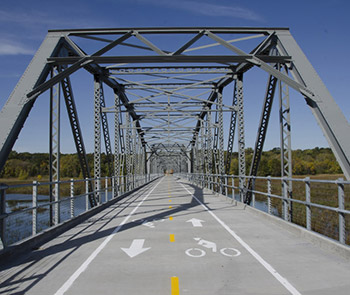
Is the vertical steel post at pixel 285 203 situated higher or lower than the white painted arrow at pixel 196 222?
higher

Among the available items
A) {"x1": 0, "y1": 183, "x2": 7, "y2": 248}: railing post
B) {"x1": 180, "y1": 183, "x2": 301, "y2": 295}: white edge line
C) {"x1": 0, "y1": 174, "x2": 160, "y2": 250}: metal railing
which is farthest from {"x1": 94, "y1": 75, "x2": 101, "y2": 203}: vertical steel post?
{"x1": 0, "y1": 183, "x2": 7, "y2": 248}: railing post

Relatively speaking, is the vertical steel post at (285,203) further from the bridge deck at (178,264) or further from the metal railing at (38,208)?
the metal railing at (38,208)

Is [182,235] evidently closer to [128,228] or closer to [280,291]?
[128,228]

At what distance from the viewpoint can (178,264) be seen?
6.44m

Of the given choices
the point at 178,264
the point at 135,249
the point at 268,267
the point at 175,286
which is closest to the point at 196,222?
the point at 135,249

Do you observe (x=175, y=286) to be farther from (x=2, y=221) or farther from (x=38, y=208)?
(x=38, y=208)

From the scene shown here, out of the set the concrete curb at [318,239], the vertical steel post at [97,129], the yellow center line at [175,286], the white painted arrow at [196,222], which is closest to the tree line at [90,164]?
the vertical steel post at [97,129]

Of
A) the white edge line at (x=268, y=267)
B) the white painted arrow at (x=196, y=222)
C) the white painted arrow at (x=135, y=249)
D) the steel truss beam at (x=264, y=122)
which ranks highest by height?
the steel truss beam at (x=264, y=122)

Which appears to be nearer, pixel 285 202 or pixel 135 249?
pixel 135 249

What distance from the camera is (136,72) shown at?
66.7 feet

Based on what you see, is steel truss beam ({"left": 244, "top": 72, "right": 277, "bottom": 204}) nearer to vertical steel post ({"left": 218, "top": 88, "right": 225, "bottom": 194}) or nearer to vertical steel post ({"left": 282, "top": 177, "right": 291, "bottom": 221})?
vertical steel post ({"left": 282, "top": 177, "right": 291, "bottom": 221})

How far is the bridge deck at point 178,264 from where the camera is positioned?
16.7ft

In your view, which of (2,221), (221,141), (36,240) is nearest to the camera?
(2,221)

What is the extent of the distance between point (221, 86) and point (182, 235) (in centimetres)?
1889
